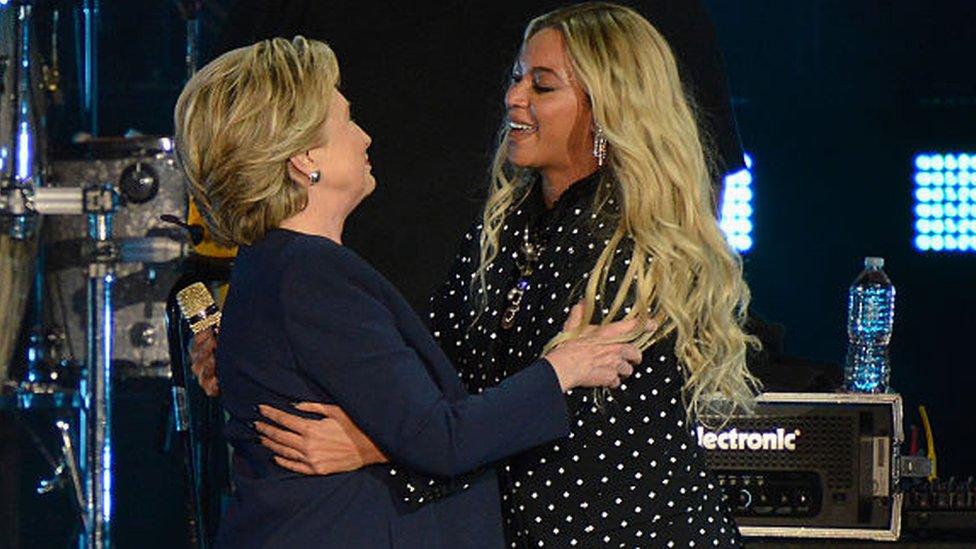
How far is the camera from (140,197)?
592 centimetres

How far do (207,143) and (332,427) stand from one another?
460mm

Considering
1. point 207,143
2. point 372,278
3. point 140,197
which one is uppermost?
point 207,143

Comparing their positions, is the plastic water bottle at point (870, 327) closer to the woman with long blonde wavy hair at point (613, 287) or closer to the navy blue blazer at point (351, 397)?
the woman with long blonde wavy hair at point (613, 287)

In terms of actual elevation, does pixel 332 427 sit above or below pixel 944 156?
above

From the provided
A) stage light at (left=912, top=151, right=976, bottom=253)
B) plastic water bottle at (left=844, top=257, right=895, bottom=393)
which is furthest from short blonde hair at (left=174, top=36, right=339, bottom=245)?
stage light at (left=912, top=151, right=976, bottom=253)

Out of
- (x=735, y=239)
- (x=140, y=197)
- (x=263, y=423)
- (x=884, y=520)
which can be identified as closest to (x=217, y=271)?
(x=140, y=197)

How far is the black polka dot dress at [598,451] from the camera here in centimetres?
302

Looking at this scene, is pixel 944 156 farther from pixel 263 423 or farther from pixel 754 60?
pixel 263 423

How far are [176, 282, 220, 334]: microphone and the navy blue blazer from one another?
35 cm

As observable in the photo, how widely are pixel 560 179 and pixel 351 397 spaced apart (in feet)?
2.03

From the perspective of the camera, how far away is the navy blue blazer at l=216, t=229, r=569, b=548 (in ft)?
9.14

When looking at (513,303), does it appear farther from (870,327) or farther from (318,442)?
(870,327)

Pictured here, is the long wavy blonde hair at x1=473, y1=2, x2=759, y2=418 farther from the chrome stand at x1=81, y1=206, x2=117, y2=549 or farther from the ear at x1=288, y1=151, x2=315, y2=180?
the chrome stand at x1=81, y1=206, x2=117, y2=549

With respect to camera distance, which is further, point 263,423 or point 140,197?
point 140,197
